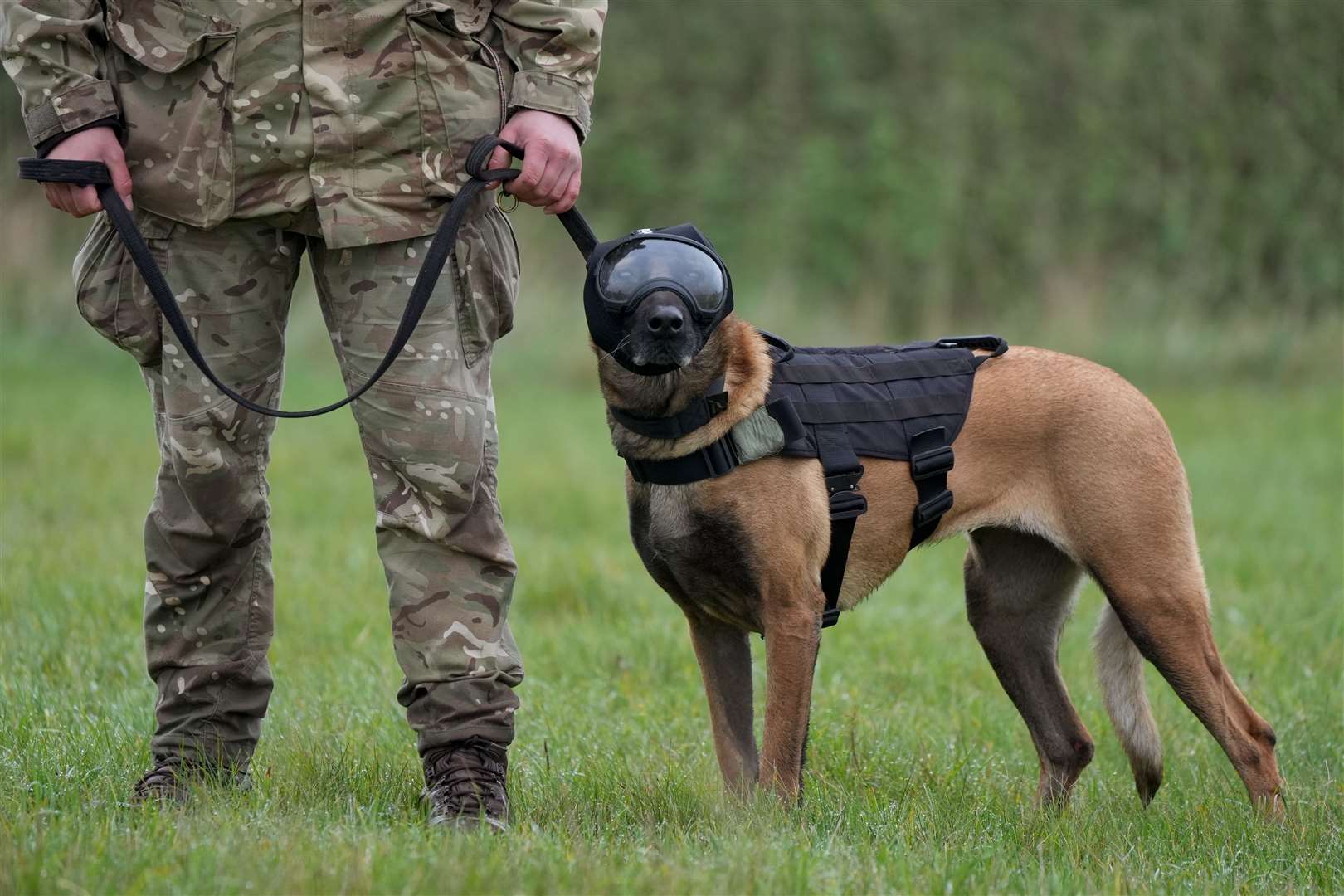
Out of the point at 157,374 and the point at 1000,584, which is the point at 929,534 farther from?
the point at 157,374

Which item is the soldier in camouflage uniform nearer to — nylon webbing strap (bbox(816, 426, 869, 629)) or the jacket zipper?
the jacket zipper

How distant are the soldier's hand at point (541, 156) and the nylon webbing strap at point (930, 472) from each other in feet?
3.70

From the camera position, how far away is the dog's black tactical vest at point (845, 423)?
3.27 metres

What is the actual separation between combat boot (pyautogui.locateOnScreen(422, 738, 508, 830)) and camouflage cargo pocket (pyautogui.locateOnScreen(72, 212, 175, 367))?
114 cm

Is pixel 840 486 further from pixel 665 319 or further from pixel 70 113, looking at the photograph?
pixel 70 113

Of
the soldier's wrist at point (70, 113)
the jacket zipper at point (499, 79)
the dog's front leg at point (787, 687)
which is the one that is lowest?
the dog's front leg at point (787, 687)

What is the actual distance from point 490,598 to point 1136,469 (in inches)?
67.1

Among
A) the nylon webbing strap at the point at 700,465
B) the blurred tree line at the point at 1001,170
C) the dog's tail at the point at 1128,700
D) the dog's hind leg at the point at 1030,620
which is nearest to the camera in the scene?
the nylon webbing strap at the point at 700,465

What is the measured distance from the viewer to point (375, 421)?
3080 millimetres

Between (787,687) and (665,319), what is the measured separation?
3.08 ft

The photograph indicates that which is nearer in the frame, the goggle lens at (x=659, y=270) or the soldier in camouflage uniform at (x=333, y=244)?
the soldier in camouflage uniform at (x=333, y=244)

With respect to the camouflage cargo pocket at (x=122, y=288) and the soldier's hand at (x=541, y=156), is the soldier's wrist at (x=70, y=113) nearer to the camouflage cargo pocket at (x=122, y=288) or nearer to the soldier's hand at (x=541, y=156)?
the camouflage cargo pocket at (x=122, y=288)

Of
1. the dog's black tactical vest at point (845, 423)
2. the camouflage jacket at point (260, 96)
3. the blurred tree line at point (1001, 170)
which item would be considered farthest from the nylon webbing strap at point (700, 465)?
the blurred tree line at point (1001, 170)

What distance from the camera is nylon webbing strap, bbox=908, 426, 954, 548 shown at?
3486 mm
